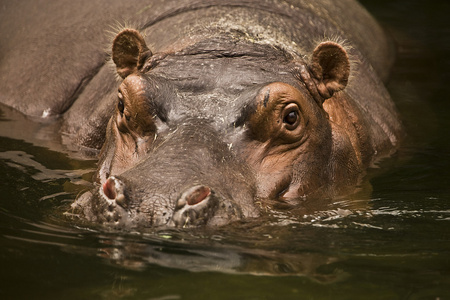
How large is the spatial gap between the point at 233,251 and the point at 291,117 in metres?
1.53

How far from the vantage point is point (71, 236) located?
436 centimetres

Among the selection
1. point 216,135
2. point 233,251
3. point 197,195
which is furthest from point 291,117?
point 233,251

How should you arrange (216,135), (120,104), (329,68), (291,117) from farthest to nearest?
(329,68) → (120,104) → (291,117) → (216,135)

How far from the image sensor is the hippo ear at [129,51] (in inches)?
239

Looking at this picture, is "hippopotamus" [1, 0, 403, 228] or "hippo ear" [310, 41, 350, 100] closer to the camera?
"hippopotamus" [1, 0, 403, 228]

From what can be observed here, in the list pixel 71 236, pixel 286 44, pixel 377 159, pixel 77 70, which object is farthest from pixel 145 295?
pixel 77 70

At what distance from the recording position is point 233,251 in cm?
414

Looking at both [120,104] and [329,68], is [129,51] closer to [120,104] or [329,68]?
[120,104]

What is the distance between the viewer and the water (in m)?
3.64

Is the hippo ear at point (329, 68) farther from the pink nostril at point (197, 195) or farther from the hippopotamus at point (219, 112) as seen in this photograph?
the pink nostril at point (197, 195)

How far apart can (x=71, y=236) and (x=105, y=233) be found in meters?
0.19

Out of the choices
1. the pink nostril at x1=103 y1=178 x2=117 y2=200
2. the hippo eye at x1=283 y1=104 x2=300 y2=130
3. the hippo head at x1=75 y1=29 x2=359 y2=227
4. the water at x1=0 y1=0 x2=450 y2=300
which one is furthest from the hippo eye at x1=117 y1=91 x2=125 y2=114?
the pink nostril at x1=103 y1=178 x2=117 y2=200

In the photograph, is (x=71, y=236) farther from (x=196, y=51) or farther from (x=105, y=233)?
(x=196, y=51)

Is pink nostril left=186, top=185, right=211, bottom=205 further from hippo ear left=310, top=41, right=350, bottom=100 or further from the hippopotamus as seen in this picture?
hippo ear left=310, top=41, right=350, bottom=100
